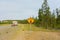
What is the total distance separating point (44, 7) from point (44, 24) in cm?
590

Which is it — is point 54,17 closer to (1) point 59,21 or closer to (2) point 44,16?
(2) point 44,16

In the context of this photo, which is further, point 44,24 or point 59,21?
point 59,21

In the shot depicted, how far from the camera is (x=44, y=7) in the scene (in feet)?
240

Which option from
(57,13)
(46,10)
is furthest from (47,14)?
(57,13)

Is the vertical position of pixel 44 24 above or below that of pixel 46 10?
below

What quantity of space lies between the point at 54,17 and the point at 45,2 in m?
5.96

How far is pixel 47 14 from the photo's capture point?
71062 mm

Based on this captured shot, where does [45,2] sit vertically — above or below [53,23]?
above

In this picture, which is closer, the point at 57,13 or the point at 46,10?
the point at 46,10

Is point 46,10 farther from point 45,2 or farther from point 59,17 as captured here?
point 59,17

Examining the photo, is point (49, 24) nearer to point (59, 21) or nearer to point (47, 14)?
point (47, 14)

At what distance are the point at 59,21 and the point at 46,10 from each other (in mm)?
11009

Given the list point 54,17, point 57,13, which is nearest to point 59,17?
point 57,13

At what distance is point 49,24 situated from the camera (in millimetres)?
72000
